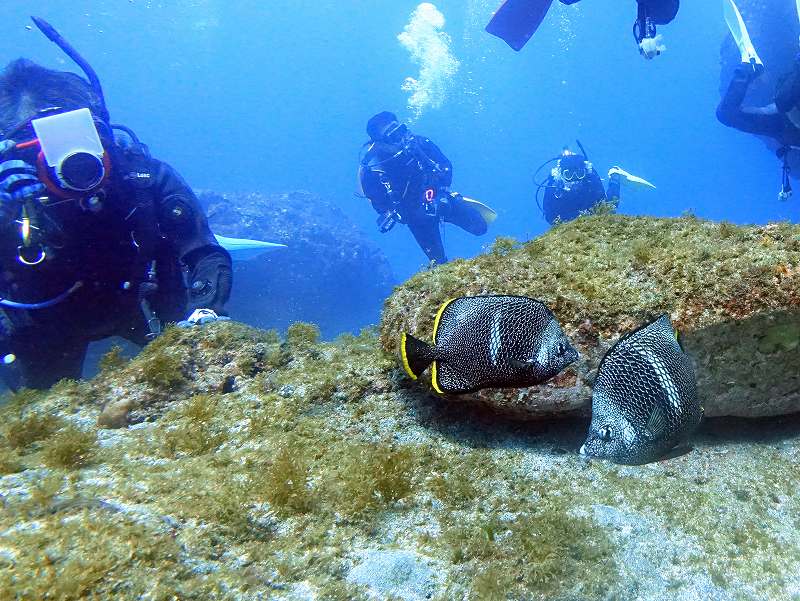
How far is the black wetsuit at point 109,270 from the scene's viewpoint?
207 inches

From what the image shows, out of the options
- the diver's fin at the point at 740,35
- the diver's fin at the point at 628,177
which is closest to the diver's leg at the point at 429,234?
the diver's fin at the point at 628,177

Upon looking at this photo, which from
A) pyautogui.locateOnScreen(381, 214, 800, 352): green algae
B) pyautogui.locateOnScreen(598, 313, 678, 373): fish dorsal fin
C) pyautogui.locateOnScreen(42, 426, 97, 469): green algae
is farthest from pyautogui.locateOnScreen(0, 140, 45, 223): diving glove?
pyautogui.locateOnScreen(598, 313, 678, 373): fish dorsal fin

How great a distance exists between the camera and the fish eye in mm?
1577

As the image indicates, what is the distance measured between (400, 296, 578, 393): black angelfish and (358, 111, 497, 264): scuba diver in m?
10.6

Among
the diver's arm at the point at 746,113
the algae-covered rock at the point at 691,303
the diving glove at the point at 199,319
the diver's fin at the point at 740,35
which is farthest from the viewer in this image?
the diver's arm at the point at 746,113

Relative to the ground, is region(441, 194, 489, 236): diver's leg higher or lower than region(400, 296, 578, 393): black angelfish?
higher

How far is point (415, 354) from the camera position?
1.87 meters

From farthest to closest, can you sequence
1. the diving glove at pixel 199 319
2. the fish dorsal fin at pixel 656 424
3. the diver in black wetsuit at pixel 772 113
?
the diver in black wetsuit at pixel 772 113 < the diving glove at pixel 199 319 < the fish dorsal fin at pixel 656 424

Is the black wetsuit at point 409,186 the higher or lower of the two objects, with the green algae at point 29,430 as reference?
higher

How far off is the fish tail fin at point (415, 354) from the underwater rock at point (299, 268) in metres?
14.0

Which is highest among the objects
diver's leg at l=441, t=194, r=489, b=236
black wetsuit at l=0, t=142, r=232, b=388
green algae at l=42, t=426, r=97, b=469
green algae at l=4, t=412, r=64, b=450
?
diver's leg at l=441, t=194, r=489, b=236

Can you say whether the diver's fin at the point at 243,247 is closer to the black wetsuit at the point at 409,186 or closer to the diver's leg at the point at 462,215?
the black wetsuit at the point at 409,186

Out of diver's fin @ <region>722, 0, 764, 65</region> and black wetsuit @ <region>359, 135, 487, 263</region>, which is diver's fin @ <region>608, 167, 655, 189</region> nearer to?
diver's fin @ <region>722, 0, 764, 65</region>

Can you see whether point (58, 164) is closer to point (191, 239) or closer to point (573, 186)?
point (191, 239)
